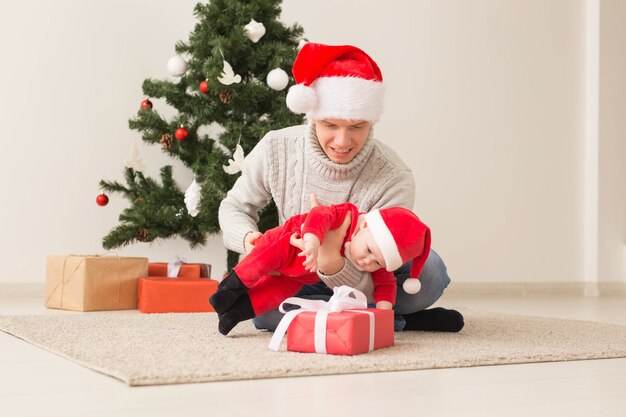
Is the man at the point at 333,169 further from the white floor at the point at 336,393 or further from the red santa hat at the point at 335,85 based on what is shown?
the white floor at the point at 336,393

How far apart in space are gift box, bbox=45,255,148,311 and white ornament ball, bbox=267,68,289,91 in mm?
750

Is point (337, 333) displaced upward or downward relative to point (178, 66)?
downward

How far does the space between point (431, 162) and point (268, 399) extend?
2.90m

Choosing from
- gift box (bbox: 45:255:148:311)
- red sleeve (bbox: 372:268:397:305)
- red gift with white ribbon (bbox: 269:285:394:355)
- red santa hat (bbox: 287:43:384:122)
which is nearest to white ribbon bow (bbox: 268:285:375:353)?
red gift with white ribbon (bbox: 269:285:394:355)

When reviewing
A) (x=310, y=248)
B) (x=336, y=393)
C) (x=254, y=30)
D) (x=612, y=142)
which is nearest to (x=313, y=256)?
(x=310, y=248)

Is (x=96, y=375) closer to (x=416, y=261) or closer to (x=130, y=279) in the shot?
(x=416, y=261)

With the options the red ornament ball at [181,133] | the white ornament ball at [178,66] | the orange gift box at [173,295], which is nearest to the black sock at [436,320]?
the orange gift box at [173,295]

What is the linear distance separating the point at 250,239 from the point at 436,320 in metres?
0.54

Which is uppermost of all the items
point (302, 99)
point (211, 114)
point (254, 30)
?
point (254, 30)

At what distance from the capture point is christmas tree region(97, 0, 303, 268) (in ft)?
8.80

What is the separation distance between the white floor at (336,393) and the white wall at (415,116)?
5.47ft

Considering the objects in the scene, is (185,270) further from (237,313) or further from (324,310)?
(324,310)

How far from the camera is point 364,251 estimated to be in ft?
4.93

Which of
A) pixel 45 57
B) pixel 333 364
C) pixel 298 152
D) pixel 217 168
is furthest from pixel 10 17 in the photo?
pixel 333 364
